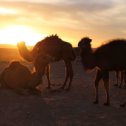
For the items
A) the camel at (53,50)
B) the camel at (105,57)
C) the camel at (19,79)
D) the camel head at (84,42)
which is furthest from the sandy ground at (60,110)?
the camel head at (84,42)

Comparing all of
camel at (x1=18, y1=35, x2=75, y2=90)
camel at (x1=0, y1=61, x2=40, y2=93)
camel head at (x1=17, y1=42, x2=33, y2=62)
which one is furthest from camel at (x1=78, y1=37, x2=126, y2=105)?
camel head at (x1=17, y1=42, x2=33, y2=62)

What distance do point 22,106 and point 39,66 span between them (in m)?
2.62

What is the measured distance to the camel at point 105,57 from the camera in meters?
14.5

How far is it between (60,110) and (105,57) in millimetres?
2425

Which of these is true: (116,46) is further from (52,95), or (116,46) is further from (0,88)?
(0,88)

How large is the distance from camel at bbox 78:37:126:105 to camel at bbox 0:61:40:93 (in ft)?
6.40

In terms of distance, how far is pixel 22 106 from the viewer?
539 inches

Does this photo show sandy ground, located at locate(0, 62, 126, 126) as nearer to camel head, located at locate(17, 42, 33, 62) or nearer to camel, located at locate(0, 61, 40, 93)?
camel, located at locate(0, 61, 40, 93)

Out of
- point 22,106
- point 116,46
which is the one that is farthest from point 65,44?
point 22,106

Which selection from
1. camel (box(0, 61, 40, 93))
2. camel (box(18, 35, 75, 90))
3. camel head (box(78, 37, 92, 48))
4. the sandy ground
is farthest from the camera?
camel (box(18, 35, 75, 90))

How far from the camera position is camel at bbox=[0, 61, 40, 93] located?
1582 centimetres

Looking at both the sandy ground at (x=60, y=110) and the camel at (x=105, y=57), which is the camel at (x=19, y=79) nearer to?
the sandy ground at (x=60, y=110)

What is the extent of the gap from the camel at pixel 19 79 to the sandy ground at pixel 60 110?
0.36 metres

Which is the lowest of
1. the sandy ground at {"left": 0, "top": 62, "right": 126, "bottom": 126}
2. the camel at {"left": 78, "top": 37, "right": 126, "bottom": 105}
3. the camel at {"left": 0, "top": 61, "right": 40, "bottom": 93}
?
the sandy ground at {"left": 0, "top": 62, "right": 126, "bottom": 126}
